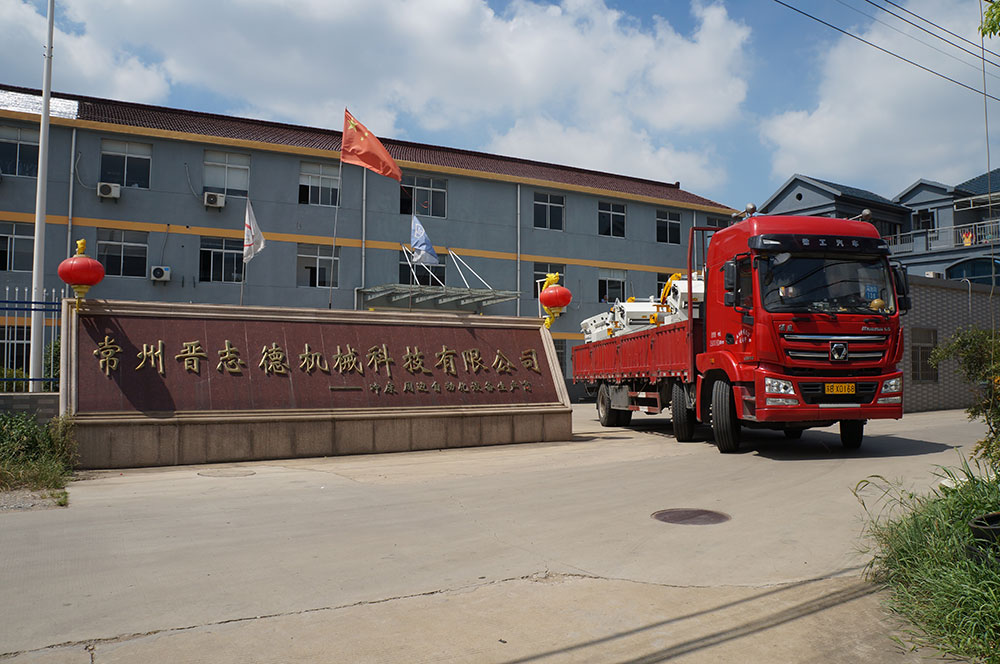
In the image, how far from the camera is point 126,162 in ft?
82.7

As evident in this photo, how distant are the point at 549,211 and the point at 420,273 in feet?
22.6

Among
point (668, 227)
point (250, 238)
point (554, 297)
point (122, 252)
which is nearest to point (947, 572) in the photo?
point (554, 297)

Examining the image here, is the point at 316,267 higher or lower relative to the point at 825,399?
higher

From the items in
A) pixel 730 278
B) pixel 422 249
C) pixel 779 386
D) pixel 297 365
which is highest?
pixel 422 249

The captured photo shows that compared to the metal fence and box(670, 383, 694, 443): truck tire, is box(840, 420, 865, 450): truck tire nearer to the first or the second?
box(670, 383, 694, 443): truck tire

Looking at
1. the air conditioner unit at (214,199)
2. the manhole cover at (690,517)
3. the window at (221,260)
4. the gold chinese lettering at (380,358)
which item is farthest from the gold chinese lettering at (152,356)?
the air conditioner unit at (214,199)

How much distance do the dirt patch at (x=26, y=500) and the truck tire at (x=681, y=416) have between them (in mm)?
9828

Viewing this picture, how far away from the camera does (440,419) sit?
12.9m

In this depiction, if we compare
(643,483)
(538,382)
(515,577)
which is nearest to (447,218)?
(538,382)

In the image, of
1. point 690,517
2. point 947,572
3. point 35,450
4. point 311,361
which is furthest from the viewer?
point 311,361

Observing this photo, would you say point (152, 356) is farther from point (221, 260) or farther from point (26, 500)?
point (221, 260)

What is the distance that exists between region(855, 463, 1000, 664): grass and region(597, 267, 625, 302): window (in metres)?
28.2

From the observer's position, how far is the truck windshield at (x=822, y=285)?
34.8 feet

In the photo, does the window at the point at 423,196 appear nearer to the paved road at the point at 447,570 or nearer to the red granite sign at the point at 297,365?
the red granite sign at the point at 297,365
